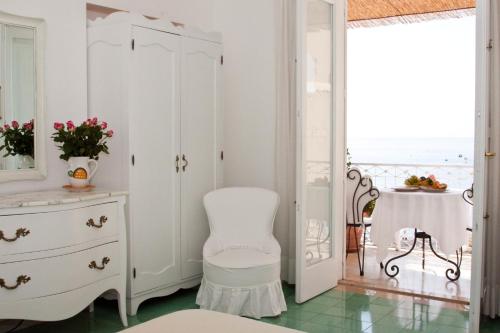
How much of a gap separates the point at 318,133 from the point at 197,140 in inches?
38.3

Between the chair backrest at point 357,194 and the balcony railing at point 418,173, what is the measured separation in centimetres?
213

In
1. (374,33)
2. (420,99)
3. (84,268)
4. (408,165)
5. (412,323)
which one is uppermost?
(374,33)

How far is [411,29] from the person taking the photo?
10977mm

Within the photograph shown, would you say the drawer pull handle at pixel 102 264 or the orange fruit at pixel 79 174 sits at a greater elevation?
the orange fruit at pixel 79 174

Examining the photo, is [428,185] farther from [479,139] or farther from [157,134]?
[157,134]

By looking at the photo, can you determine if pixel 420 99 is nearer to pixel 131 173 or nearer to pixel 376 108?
pixel 376 108

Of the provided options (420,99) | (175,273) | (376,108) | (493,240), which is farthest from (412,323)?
(420,99)

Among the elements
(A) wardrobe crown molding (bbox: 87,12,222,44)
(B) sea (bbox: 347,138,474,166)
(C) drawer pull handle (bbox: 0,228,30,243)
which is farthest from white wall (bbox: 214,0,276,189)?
(B) sea (bbox: 347,138,474,166)

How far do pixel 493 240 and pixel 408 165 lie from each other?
11.9 ft

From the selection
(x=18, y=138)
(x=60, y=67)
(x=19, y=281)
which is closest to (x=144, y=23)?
(x=60, y=67)

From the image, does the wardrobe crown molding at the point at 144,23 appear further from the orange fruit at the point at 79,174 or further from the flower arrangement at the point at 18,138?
the orange fruit at the point at 79,174

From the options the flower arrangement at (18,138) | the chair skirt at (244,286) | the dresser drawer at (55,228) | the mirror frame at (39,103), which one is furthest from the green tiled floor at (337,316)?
the flower arrangement at (18,138)

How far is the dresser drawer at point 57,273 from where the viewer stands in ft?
9.61

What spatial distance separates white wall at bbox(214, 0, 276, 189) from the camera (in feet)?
15.8
